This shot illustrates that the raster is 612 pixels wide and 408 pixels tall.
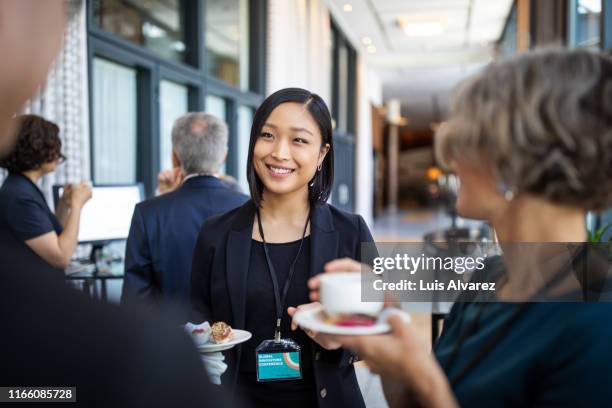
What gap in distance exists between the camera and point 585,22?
546 cm

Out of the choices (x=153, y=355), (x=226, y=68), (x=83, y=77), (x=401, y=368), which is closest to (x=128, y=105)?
(x=83, y=77)

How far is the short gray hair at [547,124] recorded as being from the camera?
31.9 inches

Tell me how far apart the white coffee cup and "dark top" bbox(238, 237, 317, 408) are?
0.76 metres

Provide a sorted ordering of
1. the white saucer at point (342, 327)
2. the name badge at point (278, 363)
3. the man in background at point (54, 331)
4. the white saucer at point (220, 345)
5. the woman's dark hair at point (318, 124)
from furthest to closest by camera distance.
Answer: the woman's dark hair at point (318, 124) < the name badge at point (278, 363) < the white saucer at point (220, 345) < the white saucer at point (342, 327) < the man in background at point (54, 331)

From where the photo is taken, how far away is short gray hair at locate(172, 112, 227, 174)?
2520mm

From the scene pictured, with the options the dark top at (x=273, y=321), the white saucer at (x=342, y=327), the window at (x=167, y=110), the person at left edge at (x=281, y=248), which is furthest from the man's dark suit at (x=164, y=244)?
the window at (x=167, y=110)

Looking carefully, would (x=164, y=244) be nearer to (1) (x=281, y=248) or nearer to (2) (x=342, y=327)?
(1) (x=281, y=248)

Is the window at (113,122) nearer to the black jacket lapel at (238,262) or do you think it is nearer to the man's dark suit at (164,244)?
the man's dark suit at (164,244)

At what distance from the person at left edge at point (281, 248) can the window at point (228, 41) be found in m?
4.52

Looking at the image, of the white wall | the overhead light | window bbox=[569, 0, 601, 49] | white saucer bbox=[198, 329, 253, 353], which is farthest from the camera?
the overhead light

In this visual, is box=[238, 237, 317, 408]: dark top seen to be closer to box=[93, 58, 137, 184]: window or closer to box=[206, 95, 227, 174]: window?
box=[93, 58, 137, 184]: window

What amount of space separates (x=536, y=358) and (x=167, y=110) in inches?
193

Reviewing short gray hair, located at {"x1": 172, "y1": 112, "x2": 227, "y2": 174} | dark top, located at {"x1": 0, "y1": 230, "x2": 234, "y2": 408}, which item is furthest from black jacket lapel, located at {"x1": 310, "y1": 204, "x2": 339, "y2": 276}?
dark top, located at {"x1": 0, "y1": 230, "x2": 234, "y2": 408}

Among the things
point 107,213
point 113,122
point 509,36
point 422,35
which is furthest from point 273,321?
point 422,35
